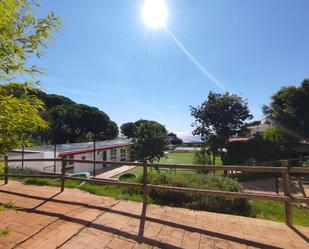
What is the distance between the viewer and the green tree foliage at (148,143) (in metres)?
19.0

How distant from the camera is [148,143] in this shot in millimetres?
19000

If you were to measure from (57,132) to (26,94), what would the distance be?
40374mm

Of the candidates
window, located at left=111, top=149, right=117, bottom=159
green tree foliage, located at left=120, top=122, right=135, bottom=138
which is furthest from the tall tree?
green tree foliage, located at left=120, top=122, right=135, bottom=138

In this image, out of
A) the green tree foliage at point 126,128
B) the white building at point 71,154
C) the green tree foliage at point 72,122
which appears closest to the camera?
the white building at point 71,154

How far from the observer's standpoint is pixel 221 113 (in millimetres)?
19656

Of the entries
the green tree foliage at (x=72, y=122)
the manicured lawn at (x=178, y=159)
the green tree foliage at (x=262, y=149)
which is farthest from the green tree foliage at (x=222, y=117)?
the green tree foliage at (x=72, y=122)

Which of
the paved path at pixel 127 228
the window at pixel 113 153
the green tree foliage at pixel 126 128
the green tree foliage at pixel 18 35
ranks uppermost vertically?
the green tree foliage at pixel 126 128

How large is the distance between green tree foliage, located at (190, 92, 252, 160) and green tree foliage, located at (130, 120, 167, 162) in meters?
4.05

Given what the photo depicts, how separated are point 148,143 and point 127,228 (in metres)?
14.9

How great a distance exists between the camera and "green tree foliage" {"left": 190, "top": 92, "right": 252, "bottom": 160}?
64.2 ft

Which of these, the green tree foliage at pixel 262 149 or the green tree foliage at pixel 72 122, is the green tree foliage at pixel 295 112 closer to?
the green tree foliage at pixel 262 149

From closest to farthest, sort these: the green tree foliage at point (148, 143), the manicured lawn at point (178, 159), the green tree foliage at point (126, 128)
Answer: the green tree foliage at point (148, 143) → the manicured lawn at point (178, 159) → the green tree foliage at point (126, 128)

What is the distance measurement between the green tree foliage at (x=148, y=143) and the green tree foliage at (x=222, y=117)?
4.05 metres

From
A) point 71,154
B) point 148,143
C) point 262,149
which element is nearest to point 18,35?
point 148,143
